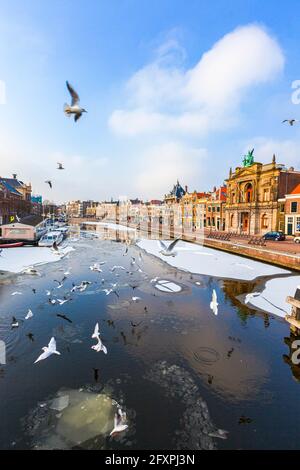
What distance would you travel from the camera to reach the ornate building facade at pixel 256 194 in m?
45.9

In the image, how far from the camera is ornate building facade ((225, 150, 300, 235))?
45.9 meters

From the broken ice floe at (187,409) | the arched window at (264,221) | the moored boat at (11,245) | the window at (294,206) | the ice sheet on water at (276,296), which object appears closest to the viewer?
the broken ice floe at (187,409)

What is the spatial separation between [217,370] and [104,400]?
412 cm

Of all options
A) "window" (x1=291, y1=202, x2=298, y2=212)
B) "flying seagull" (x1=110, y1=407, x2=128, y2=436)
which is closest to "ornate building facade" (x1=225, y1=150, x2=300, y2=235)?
"window" (x1=291, y1=202, x2=298, y2=212)

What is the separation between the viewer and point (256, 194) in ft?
165

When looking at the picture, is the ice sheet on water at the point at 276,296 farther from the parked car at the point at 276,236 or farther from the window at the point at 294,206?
the window at the point at 294,206

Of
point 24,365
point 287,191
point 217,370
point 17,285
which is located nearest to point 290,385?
point 217,370

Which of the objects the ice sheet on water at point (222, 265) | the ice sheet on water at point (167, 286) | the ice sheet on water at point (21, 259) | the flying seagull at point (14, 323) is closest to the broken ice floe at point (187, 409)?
the flying seagull at point (14, 323)

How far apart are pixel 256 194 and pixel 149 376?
4956 centimetres

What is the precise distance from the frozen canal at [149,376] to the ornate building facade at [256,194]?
37.9 metres

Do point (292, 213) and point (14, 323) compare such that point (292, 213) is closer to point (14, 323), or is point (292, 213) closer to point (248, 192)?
point (248, 192)

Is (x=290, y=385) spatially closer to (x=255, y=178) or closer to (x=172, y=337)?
(x=172, y=337)

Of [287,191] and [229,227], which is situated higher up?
[287,191]

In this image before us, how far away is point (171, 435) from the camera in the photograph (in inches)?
239
